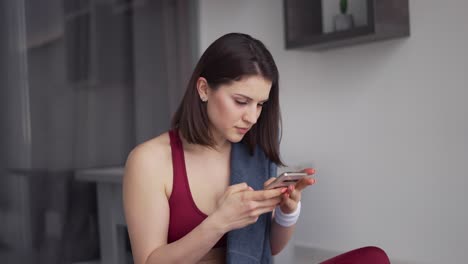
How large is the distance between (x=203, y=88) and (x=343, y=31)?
1.41 m

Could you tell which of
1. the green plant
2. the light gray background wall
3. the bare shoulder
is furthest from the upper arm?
the green plant

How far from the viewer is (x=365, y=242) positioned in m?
2.86

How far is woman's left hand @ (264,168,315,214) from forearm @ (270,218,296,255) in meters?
0.08

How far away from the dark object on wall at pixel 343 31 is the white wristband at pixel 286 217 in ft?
Result: 4.20

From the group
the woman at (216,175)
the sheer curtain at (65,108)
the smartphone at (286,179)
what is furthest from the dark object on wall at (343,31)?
the smartphone at (286,179)

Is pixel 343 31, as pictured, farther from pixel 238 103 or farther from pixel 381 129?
pixel 238 103

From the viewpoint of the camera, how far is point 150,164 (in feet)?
4.36

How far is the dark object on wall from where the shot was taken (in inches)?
97.9

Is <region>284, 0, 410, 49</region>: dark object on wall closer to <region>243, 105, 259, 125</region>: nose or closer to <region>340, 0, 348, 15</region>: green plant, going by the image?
<region>340, 0, 348, 15</region>: green plant

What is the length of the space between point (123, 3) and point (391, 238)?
166 cm

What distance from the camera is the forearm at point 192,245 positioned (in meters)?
1.22

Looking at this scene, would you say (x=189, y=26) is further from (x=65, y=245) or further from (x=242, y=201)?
(x=242, y=201)

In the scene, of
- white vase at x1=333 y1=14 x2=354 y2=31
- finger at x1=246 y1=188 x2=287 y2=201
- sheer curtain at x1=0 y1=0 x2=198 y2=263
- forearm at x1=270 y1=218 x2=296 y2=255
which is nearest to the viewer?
finger at x1=246 y1=188 x2=287 y2=201

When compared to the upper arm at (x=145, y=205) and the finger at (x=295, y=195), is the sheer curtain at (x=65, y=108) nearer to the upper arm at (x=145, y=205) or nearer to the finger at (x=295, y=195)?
the upper arm at (x=145, y=205)
